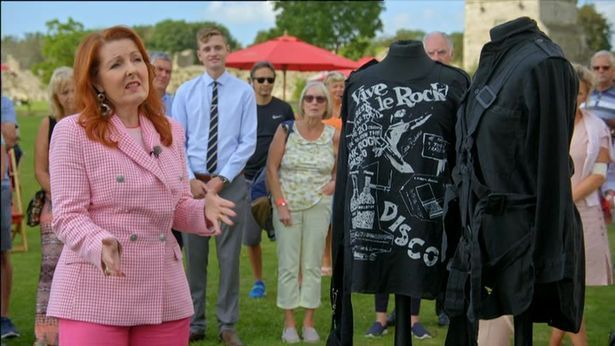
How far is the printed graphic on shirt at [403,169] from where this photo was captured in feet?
15.3

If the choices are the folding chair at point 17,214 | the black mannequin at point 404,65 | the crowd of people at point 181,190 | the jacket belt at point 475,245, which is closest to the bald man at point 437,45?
the crowd of people at point 181,190

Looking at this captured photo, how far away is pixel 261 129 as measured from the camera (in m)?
9.43

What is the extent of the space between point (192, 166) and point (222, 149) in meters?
0.26

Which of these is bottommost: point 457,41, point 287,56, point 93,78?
point 93,78

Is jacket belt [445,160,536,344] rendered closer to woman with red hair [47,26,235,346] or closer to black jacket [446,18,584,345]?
black jacket [446,18,584,345]

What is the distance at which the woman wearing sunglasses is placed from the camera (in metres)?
7.54

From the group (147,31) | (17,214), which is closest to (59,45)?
(147,31)

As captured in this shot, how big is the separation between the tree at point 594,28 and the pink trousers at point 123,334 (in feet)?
14.1

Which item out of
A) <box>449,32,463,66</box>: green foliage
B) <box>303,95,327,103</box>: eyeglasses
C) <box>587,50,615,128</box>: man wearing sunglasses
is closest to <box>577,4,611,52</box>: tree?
<box>587,50,615,128</box>: man wearing sunglasses

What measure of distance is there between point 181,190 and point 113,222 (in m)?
0.37

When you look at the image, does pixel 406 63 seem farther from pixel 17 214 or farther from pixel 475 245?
pixel 17 214

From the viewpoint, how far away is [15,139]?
7.90m

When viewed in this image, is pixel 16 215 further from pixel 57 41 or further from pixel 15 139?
pixel 57 41

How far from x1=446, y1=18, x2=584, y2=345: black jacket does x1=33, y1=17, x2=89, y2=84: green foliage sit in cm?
7376
